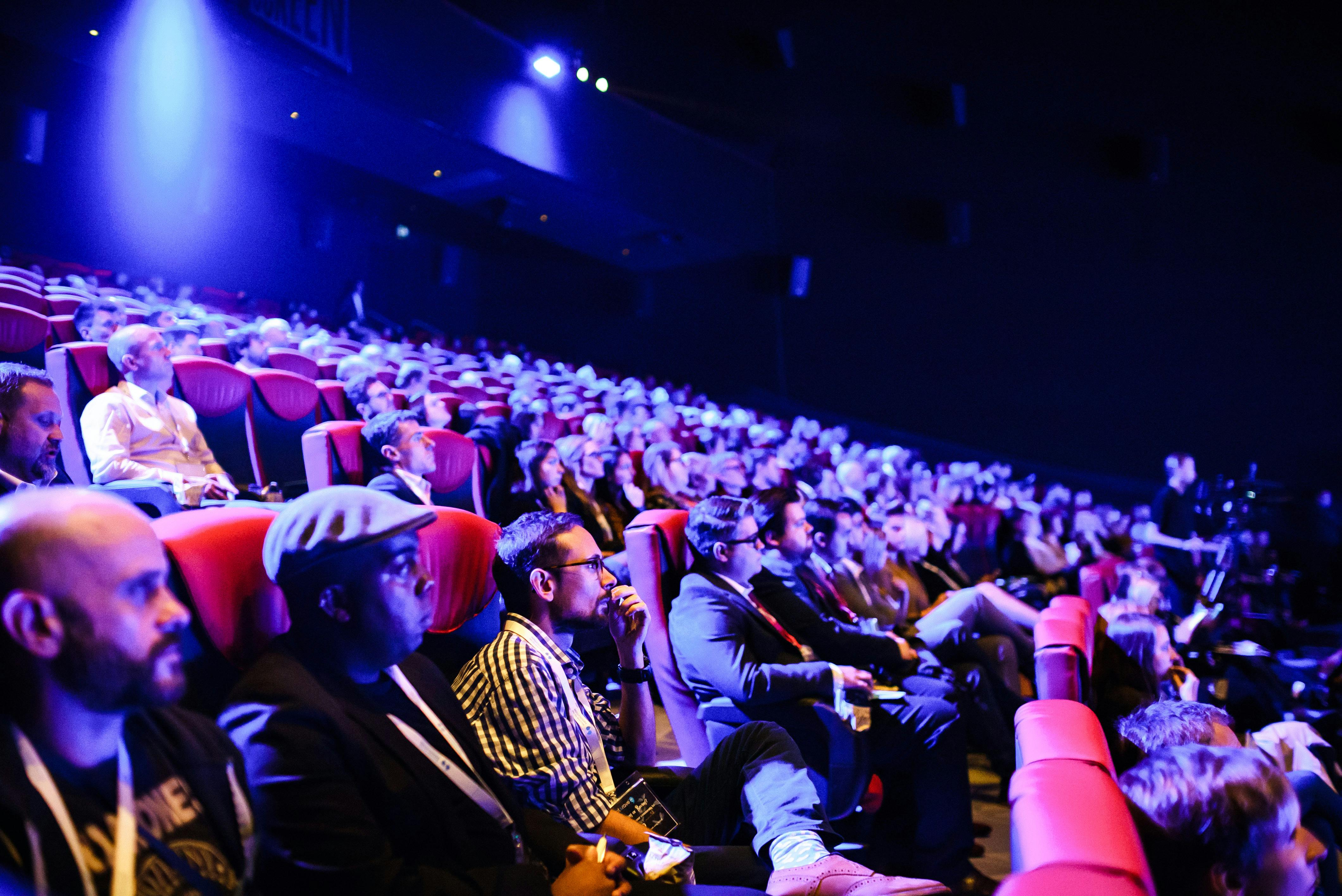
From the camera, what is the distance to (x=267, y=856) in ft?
2.54

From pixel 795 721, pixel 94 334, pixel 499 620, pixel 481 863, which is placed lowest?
pixel 795 721

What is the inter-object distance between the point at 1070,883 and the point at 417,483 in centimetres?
215

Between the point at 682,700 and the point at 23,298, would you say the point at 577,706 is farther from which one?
the point at 23,298

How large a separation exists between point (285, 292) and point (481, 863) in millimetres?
8593

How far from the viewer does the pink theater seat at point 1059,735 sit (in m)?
0.96

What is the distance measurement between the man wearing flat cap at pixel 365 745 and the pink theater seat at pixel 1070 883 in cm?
47

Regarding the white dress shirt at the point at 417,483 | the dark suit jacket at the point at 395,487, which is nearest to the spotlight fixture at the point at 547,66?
the white dress shirt at the point at 417,483

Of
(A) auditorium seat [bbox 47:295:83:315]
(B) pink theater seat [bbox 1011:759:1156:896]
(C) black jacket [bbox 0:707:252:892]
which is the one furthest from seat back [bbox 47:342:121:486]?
(B) pink theater seat [bbox 1011:759:1156:896]

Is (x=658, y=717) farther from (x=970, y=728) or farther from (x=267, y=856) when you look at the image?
(x=267, y=856)

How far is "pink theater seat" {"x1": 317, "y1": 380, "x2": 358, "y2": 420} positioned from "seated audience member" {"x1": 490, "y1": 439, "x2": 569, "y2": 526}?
78 centimetres

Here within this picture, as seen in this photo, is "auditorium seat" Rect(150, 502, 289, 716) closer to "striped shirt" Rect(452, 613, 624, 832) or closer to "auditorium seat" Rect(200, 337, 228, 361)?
"striped shirt" Rect(452, 613, 624, 832)

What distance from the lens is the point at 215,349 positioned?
359 cm

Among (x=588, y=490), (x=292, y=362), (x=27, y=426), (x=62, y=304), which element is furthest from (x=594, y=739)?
(x=62, y=304)

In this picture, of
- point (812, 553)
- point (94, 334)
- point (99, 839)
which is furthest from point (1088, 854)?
point (94, 334)
